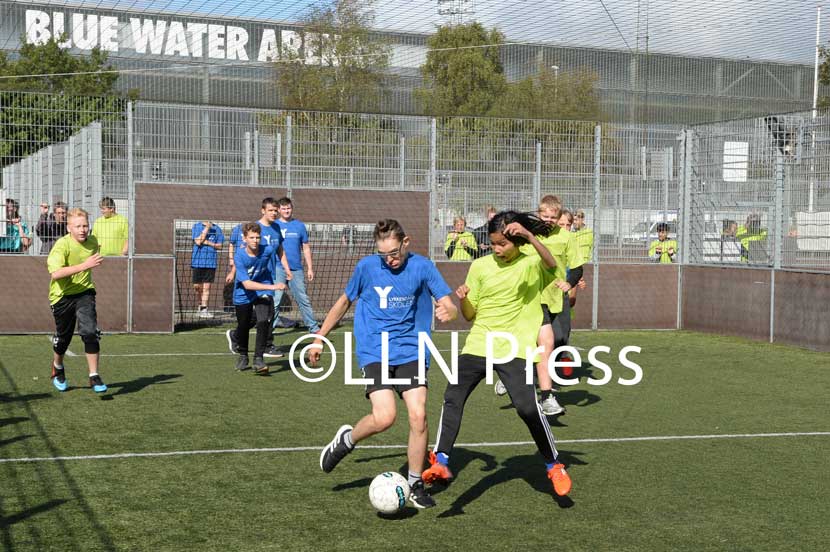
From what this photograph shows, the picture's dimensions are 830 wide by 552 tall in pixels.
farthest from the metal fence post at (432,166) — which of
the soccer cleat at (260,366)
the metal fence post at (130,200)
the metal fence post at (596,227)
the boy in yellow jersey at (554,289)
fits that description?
the boy in yellow jersey at (554,289)

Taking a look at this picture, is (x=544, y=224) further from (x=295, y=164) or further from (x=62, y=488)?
(x=295, y=164)

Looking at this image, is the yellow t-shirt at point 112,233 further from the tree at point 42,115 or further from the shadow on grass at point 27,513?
the shadow on grass at point 27,513

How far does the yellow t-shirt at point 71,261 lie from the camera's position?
36.2 feet

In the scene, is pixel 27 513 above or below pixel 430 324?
below

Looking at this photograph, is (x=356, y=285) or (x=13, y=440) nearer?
(x=356, y=285)

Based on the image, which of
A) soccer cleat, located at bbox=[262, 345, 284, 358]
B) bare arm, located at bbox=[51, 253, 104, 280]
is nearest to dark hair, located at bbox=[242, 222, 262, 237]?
soccer cleat, located at bbox=[262, 345, 284, 358]

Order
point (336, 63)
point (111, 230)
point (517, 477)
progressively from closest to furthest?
point (517, 477), point (111, 230), point (336, 63)

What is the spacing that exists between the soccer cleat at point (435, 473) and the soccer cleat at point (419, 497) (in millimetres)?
59

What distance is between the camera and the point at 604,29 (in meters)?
17.2

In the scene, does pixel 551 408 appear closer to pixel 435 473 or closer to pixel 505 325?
pixel 505 325

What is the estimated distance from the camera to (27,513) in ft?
21.6

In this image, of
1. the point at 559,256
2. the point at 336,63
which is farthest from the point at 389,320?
the point at 336,63

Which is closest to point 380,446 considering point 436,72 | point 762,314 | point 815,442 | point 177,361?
point 815,442

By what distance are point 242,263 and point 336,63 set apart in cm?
592
